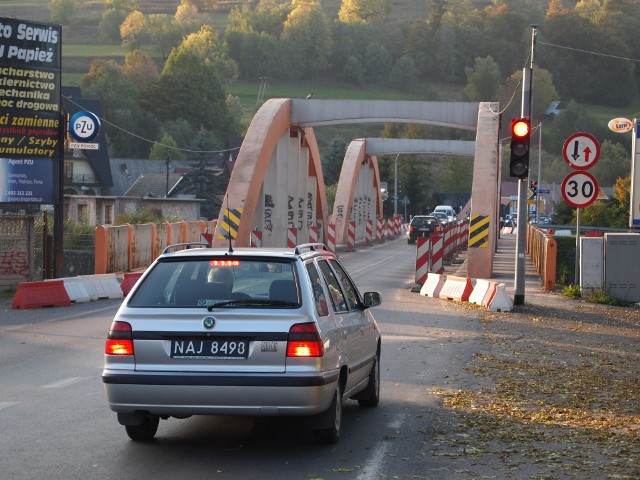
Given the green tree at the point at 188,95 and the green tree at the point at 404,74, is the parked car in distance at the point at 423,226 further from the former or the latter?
the green tree at the point at 404,74

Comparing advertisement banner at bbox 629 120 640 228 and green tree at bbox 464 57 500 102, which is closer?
advertisement banner at bbox 629 120 640 228

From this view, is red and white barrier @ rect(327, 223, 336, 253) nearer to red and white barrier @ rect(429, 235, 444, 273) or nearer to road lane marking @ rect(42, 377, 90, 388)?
red and white barrier @ rect(429, 235, 444, 273)

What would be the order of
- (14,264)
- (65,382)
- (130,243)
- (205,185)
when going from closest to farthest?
(65,382), (14,264), (130,243), (205,185)

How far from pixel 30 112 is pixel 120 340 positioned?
1900 centimetres

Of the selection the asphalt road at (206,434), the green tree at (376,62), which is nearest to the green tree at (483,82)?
the green tree at (376,62)

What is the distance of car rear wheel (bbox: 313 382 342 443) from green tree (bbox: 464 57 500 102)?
15305 centimetres

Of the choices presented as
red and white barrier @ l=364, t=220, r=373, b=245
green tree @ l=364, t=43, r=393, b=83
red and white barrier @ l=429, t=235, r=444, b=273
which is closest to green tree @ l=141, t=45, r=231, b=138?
green tree @ l=364, t=43, r=393, b=83

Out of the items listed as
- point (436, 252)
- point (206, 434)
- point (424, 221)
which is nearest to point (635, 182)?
point (436, 252)

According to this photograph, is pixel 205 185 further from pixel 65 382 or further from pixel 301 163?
pixel 65 382

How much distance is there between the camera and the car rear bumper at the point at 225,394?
26.8 ft

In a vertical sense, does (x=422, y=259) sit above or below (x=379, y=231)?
below

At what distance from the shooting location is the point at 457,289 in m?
24.9

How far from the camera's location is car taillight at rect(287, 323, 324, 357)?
827 cm

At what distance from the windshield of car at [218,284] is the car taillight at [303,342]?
0.25 meters
